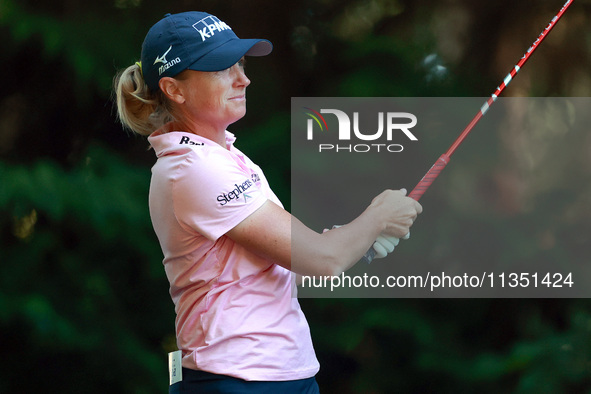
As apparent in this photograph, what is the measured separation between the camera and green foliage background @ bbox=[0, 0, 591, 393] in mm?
2850

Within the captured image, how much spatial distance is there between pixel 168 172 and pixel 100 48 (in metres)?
1.66

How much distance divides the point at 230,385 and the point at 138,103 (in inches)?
24.3

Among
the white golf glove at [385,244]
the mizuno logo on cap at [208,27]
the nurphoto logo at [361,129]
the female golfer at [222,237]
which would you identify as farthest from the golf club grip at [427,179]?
the nurphoto logo at [361,129]

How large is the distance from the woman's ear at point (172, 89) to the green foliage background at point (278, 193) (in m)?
1.39

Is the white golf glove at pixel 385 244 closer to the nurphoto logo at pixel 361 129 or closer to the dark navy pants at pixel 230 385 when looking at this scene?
the dark navy pants at pixel 230 385

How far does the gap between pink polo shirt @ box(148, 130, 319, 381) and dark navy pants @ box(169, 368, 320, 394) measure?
1 centimetres

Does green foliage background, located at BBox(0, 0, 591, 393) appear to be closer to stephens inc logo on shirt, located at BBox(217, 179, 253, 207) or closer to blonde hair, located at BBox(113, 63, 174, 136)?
blonde hair, located at BBox(113, 63, 174, 136)

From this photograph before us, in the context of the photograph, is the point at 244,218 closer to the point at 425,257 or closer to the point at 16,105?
the point at 425,257

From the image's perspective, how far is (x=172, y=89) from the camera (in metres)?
1.49

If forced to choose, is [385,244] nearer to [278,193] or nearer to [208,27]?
[208,27]

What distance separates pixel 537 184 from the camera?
2.90 metres

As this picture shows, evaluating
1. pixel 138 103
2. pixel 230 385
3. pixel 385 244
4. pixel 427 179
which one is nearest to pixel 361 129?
pixel 427 179

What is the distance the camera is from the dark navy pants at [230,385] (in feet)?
4.45

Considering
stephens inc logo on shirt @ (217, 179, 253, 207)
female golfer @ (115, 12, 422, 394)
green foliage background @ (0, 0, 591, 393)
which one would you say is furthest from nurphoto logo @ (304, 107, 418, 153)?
stephens inc logo on shirt @ (217, 179, 253, 207)
